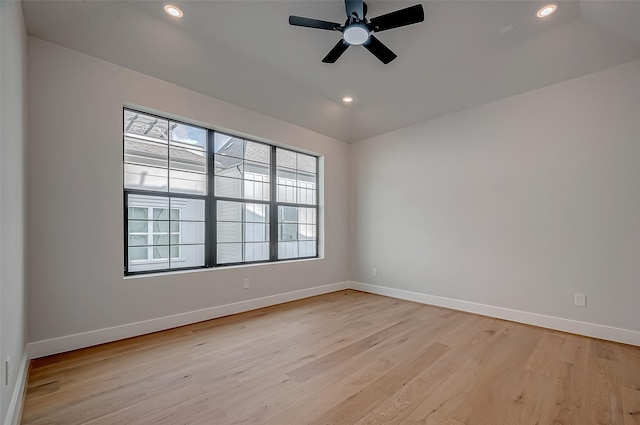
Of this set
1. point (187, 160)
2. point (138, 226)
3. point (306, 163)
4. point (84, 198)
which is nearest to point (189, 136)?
point (187, 160)

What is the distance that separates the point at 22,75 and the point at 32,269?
1.56 m

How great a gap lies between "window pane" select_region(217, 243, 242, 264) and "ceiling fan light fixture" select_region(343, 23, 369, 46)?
2.84m

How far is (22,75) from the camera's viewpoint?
7.39 feet

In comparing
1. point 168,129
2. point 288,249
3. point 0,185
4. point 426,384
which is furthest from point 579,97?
point 0,185

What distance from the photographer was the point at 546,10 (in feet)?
8.43

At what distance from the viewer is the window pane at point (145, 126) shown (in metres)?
3.22

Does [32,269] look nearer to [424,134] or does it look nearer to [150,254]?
[150,254]

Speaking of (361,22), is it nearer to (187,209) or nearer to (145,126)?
(145,126)

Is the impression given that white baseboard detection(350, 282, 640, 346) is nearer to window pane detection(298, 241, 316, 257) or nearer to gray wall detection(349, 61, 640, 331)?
gray wall detection(349, 61, 640, 331)

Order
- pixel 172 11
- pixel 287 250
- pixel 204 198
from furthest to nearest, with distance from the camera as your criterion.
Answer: pixel 287 250, pixel 204 198, pixel 172 11

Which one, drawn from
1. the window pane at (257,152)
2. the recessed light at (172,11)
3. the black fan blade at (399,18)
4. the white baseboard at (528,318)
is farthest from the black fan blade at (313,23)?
the white baseboard at (528,318)

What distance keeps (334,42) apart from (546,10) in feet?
6.19

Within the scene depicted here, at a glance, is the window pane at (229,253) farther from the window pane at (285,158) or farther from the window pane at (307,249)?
the window pane at (285,158)

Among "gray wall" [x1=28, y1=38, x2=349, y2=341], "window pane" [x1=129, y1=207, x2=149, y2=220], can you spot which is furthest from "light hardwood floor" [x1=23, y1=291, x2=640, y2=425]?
"window pane" [x1=129, y1=207, x2=149, y2=220]
